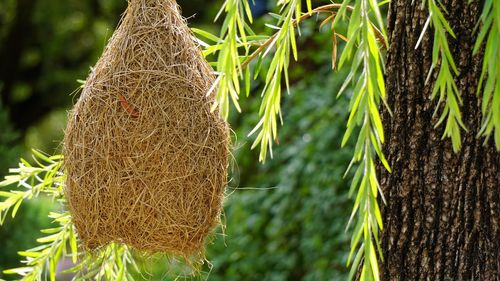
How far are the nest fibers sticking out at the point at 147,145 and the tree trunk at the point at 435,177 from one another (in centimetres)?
37

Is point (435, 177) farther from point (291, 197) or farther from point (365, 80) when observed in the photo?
point (291, 197)

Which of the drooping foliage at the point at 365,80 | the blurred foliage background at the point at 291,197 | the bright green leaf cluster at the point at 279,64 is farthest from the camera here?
the blurred foliage background at the point at 291,197

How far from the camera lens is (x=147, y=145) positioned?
161 cm

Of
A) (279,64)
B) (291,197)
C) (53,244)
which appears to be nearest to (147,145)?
(279,64)

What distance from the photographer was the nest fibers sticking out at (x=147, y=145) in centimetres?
162

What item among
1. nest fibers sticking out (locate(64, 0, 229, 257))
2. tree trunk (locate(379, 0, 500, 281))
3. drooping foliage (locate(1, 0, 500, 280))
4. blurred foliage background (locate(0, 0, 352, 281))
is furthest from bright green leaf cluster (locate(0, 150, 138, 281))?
tree trunk (locate(379, 0, 500, 281))

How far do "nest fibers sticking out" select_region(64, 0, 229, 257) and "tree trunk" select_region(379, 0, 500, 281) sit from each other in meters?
0.37

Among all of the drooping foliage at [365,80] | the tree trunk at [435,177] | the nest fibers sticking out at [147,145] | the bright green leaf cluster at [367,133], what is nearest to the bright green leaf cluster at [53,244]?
the nest fibers sticking out at [147,145]

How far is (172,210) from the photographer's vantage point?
5.35 ft

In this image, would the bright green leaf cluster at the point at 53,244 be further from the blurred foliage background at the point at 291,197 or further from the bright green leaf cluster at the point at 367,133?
the bright green leaf cluster at the point at 367,133

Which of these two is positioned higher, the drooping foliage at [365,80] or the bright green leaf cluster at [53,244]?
the drooping foliage at [365,80]

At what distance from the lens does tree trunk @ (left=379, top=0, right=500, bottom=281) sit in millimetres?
1454

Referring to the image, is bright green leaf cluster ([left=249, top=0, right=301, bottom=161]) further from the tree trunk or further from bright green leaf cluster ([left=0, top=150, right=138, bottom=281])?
bright green leaf cluster ([left=0, top=150, right=138, bottom=281])

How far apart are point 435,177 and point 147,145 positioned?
54 cm
